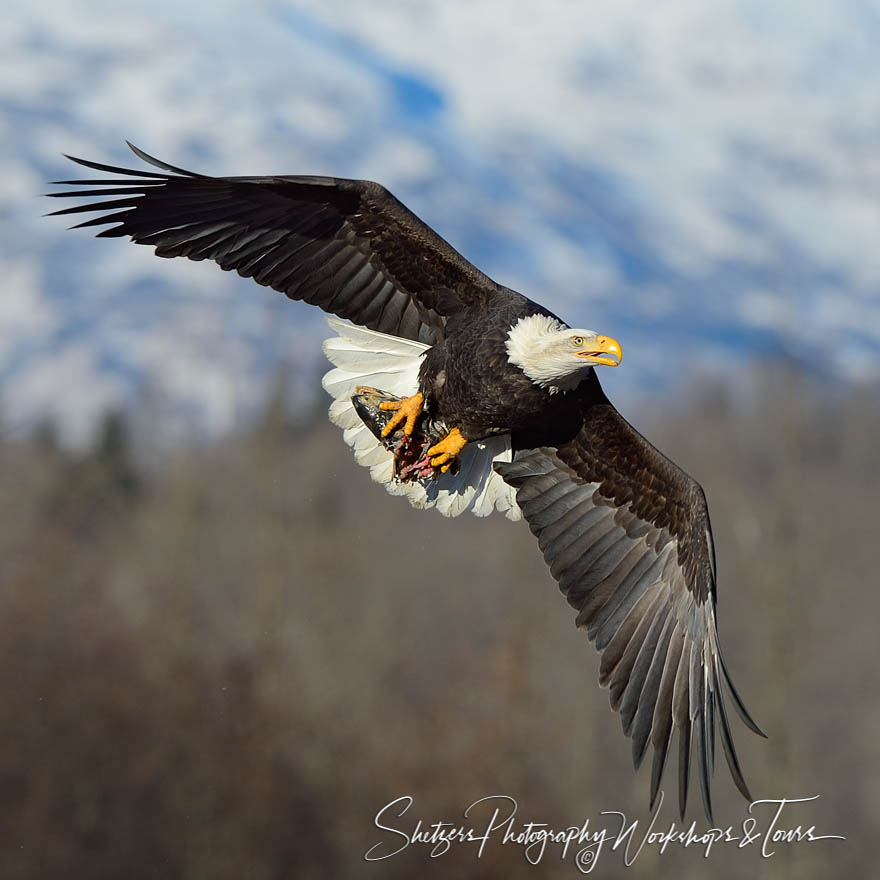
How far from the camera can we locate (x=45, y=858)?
20.3 meters

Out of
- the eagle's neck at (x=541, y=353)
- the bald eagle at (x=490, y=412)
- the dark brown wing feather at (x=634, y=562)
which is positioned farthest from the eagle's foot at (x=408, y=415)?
the eagle's neck at (x=541, y=353)

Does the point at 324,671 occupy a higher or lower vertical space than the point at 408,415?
lower

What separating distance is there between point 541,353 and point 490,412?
426 mm

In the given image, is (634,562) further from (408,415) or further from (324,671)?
(324,671)

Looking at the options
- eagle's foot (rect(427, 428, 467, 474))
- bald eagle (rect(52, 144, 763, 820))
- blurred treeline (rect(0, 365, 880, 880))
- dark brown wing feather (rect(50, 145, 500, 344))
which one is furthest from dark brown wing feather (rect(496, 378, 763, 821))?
blurred treeline (rect(0, 365, 880, 880))

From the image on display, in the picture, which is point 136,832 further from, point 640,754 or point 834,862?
point 640,754

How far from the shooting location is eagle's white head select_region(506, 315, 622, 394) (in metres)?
5.85

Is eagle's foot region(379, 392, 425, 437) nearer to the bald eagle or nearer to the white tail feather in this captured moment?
the bald eagle

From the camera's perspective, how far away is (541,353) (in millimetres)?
5895

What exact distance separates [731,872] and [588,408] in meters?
19.5

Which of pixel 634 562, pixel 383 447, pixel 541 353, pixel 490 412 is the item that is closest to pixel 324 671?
pixel 383 447

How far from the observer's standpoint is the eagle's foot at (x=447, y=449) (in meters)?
6.50

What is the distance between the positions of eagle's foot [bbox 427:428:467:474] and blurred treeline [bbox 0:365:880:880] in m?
15.5

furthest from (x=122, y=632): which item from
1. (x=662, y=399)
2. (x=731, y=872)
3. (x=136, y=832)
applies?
(x=662, y=399)
